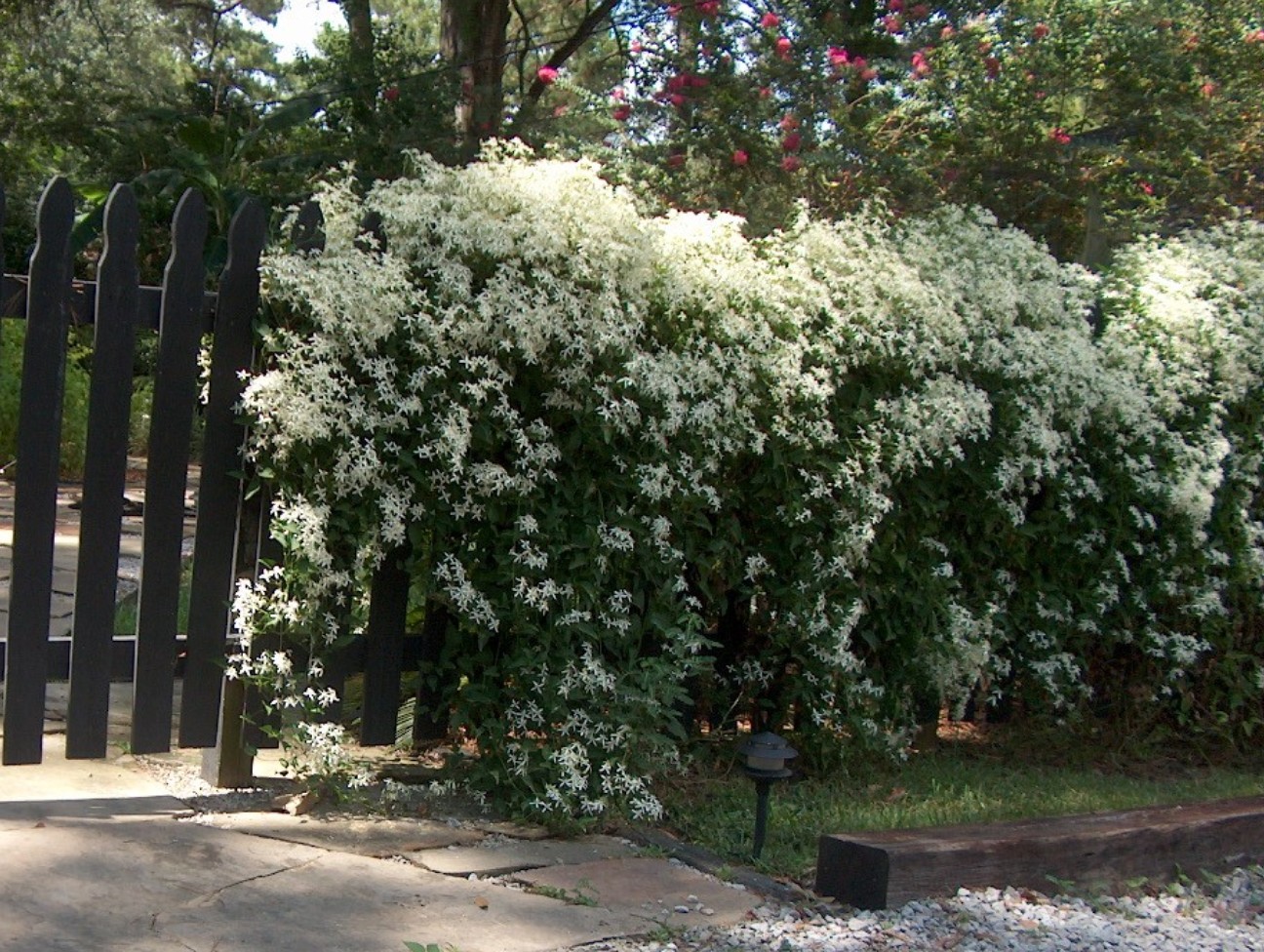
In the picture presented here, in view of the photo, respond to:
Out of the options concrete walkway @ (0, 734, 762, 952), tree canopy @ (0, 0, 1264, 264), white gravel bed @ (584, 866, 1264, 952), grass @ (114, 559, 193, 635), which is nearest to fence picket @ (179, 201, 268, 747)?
concrete walkway @ (0, 734, 762, 952)

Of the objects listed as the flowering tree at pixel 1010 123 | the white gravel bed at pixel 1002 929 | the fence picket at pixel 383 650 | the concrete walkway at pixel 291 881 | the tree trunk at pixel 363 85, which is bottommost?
the white gravel bed at pixel 1002 929

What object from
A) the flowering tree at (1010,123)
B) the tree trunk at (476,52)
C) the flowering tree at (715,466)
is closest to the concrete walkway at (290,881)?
the flowering tree at (715,466)

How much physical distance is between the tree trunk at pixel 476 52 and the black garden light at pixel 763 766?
8757 mm

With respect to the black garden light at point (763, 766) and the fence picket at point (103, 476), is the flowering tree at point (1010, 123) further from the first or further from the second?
the fence picket at point (103, 476)

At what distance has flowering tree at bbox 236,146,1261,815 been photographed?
4105mm

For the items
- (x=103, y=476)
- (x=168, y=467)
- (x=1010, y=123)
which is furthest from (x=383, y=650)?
(x=1010, y=123)

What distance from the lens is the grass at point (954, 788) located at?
4.51 meters

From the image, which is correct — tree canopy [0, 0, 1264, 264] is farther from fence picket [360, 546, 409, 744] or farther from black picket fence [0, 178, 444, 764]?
fence picket [360, 546, 409, 744]

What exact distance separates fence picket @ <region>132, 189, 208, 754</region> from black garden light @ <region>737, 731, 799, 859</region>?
1793mm

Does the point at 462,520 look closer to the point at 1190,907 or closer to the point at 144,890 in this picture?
the point at 144,890

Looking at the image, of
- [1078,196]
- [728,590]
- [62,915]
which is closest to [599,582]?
[728,590]

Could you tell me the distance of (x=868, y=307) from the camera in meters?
5.05

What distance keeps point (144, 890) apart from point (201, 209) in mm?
1994

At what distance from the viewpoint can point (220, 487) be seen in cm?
414
